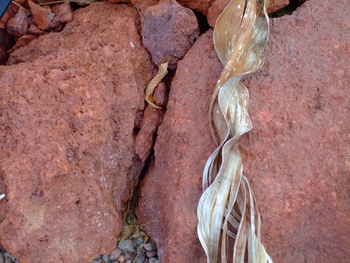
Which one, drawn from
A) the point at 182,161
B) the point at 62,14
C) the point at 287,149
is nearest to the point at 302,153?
the point at 287,149

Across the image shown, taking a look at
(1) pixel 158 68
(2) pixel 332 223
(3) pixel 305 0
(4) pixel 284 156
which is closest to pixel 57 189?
(1) pixel 158 68

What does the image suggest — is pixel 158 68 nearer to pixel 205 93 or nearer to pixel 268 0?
pixel 205 93

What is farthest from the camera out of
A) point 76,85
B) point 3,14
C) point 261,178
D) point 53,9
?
point 53,9

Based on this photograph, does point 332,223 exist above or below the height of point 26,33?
below

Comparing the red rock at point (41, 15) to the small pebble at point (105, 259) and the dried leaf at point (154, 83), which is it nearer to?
the dried leaf at point (154, 83)

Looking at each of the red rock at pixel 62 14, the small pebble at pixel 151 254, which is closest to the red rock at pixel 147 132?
the small pebble at pixel 151 254

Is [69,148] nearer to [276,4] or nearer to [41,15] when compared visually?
[41,15]
